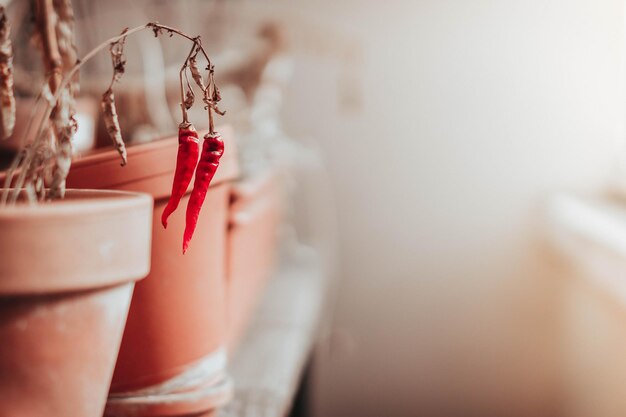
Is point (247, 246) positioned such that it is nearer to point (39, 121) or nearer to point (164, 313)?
point (39, 121)

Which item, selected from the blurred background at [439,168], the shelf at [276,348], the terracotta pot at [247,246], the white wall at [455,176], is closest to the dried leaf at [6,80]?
the shelf at [276,348]

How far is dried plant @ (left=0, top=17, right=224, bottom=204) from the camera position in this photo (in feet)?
1.32

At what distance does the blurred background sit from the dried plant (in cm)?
147

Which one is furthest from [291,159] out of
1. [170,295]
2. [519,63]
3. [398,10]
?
[170,295]

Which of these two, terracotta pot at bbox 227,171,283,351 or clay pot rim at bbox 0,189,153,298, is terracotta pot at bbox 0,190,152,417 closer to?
clay pot rim at bbox 0,189,153,298

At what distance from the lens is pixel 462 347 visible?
7.16ft

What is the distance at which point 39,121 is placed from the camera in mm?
1034

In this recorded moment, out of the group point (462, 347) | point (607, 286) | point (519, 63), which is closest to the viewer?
point (607, 286)

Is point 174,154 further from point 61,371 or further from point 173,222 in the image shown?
point 61,371

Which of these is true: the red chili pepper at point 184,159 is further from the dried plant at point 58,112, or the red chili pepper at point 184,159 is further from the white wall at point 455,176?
the white wall at point 455,176

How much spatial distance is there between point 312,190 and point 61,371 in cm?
170

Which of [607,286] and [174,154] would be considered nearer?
[174,154]

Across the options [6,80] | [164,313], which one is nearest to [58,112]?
[6,80]

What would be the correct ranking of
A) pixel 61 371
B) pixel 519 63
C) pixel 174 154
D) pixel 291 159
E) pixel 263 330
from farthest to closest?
pixel 519 63 → pixel 291 159 → pixel 263 330 → pixel 174 154 → pixel 61 371
